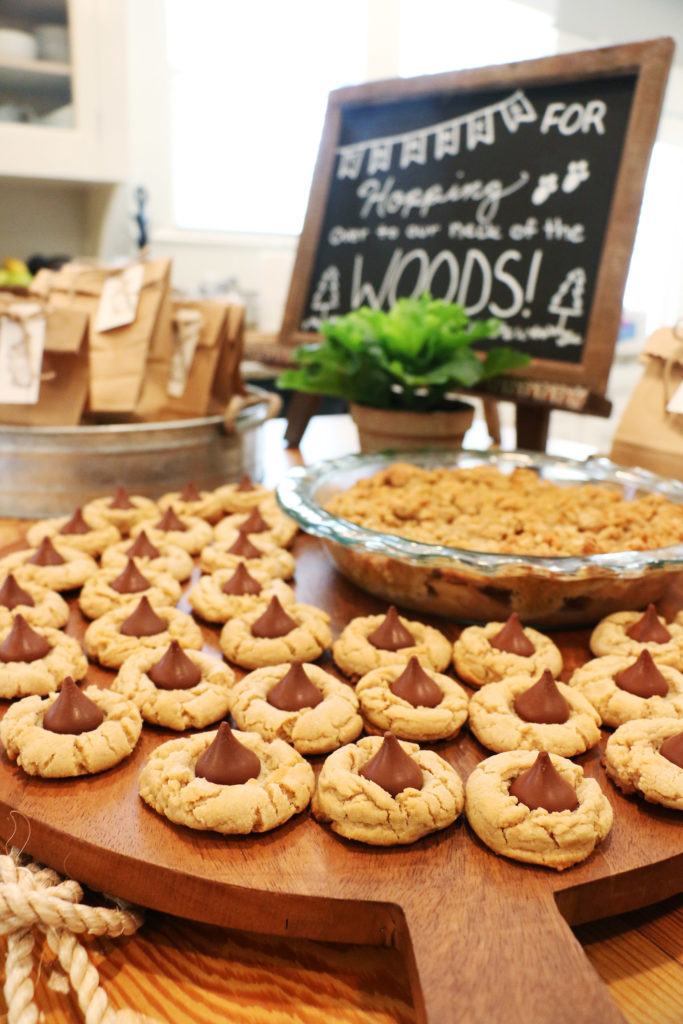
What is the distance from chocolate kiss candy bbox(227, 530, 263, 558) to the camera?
1.25 metres

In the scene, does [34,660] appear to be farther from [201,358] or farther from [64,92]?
[64,92]

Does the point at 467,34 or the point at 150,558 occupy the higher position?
the point at 467,34

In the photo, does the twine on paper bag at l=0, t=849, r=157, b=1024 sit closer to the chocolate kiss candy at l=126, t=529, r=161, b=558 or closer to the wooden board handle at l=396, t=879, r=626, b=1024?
the wooden board handle at l=396, t=879, r=626, b=1024

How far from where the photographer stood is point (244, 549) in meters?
1.25

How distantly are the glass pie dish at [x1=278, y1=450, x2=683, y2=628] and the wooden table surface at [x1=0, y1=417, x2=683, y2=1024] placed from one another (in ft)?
1.28

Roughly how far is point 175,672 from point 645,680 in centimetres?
52

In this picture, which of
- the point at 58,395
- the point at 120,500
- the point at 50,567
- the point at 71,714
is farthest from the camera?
the point at 58,395

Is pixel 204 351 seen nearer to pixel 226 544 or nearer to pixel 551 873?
pixel 226 544

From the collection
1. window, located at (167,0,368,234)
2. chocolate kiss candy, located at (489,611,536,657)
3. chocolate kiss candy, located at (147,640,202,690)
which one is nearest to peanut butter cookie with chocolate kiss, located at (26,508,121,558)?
chocolate kiss candy, located at (147,640,202,690)

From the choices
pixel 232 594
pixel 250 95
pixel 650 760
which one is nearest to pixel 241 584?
pixel 232 594

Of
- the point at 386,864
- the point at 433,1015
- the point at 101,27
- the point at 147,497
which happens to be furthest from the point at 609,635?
the point at 101,27

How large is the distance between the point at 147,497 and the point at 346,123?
49.9 inches

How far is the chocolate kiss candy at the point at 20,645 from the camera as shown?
90 cm

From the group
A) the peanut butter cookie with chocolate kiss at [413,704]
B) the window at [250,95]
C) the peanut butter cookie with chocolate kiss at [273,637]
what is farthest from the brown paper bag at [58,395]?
the window at [250,95]
